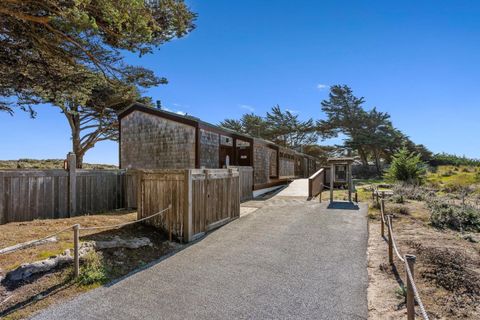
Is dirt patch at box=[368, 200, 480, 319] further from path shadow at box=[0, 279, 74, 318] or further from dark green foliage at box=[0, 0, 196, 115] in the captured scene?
dark green foliage at box=[0, 0, 196, 115]

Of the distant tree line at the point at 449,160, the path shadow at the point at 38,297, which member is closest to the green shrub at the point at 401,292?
the path shadow at the point at 38,297

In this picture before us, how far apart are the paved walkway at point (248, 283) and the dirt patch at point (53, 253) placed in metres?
0.33

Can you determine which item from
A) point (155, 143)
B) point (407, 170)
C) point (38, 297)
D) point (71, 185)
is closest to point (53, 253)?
point (38, 297)

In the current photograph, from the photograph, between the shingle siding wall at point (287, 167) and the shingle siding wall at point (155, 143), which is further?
the shingle siding wall at point (287, 167)

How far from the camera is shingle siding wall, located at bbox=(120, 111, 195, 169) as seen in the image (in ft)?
45.7

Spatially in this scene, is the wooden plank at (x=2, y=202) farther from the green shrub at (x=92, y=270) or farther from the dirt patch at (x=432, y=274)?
the dirt patch at (x=432, y=274)

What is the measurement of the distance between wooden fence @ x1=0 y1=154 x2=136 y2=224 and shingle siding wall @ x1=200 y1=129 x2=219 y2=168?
380cm

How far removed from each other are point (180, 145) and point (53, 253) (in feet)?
29.9

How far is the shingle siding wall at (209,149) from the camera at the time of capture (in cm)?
1411

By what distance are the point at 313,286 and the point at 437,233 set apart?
5.08 metres

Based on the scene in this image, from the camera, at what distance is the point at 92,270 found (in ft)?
16.4

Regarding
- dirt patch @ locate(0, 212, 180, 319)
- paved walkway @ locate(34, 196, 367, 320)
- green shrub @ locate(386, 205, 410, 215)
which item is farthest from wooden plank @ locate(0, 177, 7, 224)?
green shrub @ locate(386, 205, 410, 215)

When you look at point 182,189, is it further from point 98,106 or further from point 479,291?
point 98,106

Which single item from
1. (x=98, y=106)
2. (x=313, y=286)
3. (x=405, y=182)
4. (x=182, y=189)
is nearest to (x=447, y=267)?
(x=313, y=286)
